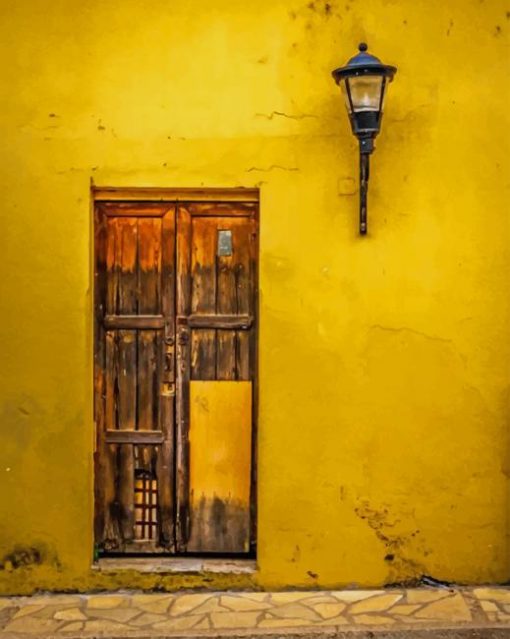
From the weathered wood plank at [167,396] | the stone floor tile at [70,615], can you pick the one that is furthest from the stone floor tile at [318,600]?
the stone floor tile at [70,615]

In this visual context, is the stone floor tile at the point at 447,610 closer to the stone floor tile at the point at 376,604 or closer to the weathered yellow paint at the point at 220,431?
the stone floor tile at the point at 376,604

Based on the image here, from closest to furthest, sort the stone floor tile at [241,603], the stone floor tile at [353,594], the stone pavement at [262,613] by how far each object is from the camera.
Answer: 1. the stone pavement at [262,613]
2. the stone floor tile at [241,603]
3. the stone floor tile at [353,594]

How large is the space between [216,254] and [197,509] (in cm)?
160

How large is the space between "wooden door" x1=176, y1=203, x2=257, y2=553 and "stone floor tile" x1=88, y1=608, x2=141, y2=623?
2.04 feet

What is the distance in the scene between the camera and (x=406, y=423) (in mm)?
5570

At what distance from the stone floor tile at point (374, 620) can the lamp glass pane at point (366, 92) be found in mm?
2857

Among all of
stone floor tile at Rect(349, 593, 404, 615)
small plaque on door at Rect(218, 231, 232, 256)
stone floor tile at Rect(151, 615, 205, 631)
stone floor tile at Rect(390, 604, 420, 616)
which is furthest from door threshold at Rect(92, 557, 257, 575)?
small plaque on door at Rect(218, 231, 232, 256)

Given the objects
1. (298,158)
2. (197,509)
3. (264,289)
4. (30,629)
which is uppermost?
(298,158)

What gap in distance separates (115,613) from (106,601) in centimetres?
20

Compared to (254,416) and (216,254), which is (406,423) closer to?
(254,416)

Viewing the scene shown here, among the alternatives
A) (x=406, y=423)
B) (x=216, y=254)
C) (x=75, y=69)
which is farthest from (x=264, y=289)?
(x=75, y=69)

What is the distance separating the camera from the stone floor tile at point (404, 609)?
520 centimetres

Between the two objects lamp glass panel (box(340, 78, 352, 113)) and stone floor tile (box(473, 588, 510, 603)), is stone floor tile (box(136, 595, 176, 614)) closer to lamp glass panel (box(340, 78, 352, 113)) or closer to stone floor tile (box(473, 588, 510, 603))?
stone floor tile (box(473, 588, 510, 603))

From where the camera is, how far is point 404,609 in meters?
5.26
